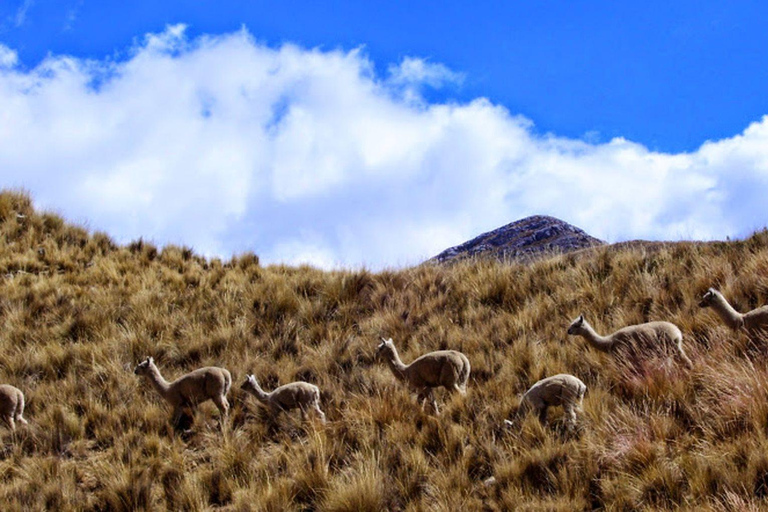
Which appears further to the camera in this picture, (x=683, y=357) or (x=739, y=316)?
(x=739, y=316)

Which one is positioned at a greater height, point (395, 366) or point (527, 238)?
point (527, 238)

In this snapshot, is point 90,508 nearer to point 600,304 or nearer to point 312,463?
point 312,463

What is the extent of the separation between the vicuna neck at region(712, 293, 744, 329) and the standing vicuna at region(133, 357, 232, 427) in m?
5.83

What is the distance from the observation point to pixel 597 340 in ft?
25.3

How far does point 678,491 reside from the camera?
524cm

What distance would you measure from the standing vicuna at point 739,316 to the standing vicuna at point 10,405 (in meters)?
8.53

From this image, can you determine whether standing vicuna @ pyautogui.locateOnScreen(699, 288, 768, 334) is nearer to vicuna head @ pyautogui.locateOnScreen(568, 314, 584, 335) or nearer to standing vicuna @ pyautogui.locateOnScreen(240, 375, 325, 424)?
vicuna head @ pyautogui.locateOnScreen(568, 314, 584, 335)

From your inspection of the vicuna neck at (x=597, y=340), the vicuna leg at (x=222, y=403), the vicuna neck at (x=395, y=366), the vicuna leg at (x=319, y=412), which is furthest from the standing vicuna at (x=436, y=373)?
the vicuna leg at (x=222, y=403)

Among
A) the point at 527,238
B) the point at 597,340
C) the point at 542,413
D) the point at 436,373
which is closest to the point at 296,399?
the point at 436,373

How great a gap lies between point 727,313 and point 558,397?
8.25ft

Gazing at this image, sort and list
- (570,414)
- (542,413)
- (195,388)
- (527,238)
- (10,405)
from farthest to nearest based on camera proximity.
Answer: (527,238) → (10,405) → (195,388) → (542,413) → (570,414)

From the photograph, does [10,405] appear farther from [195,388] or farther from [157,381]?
[195,388]

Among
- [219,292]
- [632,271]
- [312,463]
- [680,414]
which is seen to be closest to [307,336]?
[219,292]

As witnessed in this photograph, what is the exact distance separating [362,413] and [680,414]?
11.0 ft
